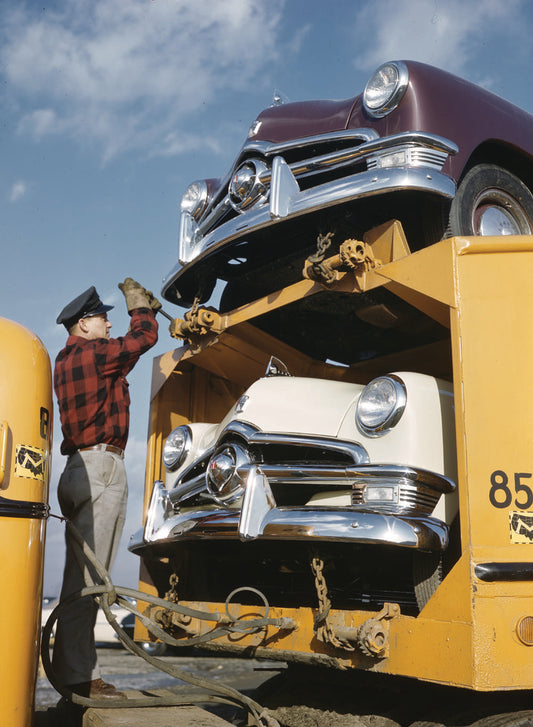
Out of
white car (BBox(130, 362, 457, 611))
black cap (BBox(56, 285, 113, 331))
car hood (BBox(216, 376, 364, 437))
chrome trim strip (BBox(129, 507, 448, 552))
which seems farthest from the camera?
black cap (BBox(56, 285, 113, 331))

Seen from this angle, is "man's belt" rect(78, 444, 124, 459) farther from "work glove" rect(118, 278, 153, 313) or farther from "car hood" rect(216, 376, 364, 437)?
"work glove" rect(118, 278, 153, 313)

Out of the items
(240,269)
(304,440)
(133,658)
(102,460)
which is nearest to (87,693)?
(102,460)

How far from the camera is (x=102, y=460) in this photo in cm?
340

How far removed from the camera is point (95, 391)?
3.46 metres

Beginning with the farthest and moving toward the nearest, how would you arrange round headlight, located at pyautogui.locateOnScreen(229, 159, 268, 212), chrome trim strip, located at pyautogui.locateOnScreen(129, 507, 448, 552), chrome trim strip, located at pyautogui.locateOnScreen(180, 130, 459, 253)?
round headlight, located at pyautogui.locateOnScreen(229, 159, 268, 212) → chrome trim strip, located at pyautogui.locateOnScreen(180, 130, 459, 253) → chrome trim strip, located at pyautogui.locateOnScreen(129, 507, 448, 552)

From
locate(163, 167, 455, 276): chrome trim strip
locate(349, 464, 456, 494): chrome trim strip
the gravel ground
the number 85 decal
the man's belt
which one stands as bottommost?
the gravel ground

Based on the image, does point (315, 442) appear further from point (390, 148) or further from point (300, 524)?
point (390, 148)

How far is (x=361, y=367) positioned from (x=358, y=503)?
1.72 metres

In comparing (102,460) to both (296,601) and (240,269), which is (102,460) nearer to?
(296,601)

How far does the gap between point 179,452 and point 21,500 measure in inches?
62.7

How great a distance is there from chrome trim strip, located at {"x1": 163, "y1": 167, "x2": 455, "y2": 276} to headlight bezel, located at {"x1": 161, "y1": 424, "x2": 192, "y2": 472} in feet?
3.43

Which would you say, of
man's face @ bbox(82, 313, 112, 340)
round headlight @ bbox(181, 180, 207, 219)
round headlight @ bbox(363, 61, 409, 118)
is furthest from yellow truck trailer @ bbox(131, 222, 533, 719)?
round headlight @ bbox(181, 180, 207, 219)

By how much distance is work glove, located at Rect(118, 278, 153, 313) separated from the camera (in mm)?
3863

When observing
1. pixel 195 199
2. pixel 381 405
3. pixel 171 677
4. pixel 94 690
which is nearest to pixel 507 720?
pixel 381 405
